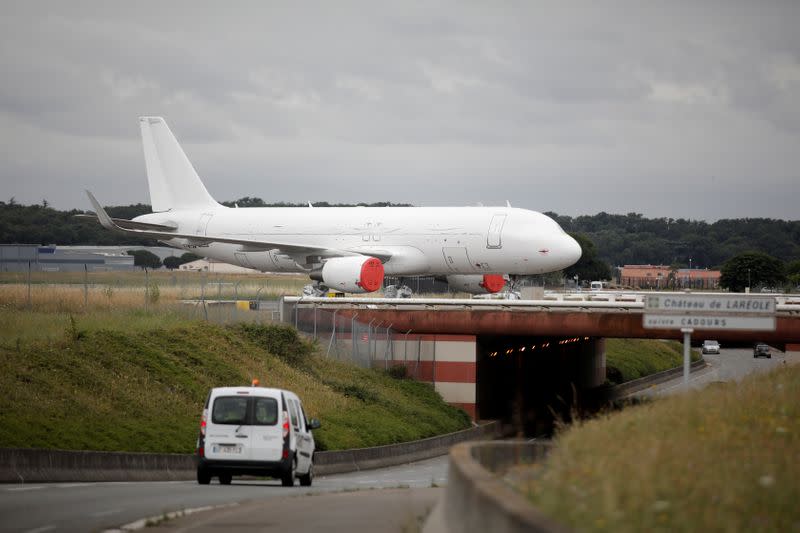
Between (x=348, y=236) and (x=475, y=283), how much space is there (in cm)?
719

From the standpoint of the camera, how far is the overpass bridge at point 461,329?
52812 mm

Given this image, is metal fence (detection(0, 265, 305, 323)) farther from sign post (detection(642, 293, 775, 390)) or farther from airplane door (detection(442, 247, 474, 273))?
sign post (detection(642, 293, 775, 390))

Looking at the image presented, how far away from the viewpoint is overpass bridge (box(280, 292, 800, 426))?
173 ft

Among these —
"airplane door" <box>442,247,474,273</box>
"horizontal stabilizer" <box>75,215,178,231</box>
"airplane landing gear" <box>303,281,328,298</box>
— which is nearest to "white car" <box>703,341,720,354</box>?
"airplane landing gear" <box>303,281,328,298</box>

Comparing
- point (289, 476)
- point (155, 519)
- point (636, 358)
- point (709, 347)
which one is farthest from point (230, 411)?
point (709, 347)

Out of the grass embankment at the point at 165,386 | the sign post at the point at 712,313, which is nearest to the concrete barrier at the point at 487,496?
the sign post at the point at 712,313

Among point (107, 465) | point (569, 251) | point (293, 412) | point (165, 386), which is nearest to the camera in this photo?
point (293, 412)

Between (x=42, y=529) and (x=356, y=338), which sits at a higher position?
(x=42, y=529)

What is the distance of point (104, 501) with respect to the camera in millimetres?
19000

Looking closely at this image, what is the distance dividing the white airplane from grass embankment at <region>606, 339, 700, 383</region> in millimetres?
27339

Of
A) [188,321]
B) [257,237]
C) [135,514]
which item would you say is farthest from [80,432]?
[257,237]

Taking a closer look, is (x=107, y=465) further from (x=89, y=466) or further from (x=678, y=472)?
(x=678, y=472)

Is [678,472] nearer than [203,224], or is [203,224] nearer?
[678,472]

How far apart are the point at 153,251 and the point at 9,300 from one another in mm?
84384
